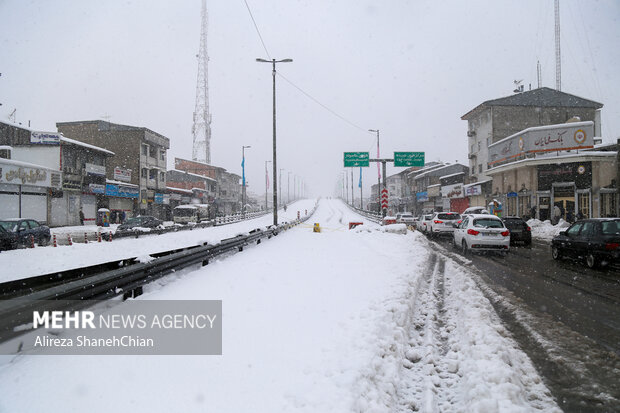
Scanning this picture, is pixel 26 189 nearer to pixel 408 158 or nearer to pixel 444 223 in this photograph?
pixel 444 223

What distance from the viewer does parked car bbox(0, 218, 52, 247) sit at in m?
17.1

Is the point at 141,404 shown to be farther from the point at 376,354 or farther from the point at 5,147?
the point at 5,147

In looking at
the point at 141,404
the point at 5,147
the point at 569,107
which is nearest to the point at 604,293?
the point at 141,404

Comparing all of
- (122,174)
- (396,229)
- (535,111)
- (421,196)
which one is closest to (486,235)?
(396,229)

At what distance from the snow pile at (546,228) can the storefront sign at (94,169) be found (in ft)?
127

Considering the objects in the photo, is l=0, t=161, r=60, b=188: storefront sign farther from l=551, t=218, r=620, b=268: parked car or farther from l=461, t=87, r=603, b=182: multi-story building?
l=461, t=87, r=603, b=182: multi-story building

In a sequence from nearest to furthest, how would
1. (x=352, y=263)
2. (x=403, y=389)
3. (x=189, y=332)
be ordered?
(x=403, y=389), (x=189, y=332), (x=352, y=263)

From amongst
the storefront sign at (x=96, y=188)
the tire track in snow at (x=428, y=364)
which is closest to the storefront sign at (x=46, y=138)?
the storefront sign at (x=96, y=188)

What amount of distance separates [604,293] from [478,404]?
20.2 feet

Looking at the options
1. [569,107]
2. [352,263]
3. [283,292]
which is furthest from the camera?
[569,107]

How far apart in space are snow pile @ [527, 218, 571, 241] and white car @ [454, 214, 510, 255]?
36.7ft

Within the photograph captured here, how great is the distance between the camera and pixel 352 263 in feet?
35.7

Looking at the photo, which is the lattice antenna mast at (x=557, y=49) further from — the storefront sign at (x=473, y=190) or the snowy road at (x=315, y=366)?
the snowy road at (x=315, y=366)

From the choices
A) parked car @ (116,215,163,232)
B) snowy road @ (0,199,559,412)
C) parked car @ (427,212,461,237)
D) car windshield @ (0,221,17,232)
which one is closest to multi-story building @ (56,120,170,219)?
parked car @ (116,215,163,232)
